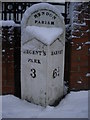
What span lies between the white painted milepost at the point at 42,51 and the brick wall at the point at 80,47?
48cm

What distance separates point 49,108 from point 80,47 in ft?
3.60

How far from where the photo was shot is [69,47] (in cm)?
419

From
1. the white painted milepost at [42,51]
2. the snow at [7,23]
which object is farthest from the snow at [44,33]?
the snow at [7,23]

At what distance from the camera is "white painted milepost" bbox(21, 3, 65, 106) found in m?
3.54

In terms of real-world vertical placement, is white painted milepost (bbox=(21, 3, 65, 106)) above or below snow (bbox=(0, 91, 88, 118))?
above

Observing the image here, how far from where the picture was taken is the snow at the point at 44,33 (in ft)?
11.5

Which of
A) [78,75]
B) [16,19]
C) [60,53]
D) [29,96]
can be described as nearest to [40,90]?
[29,96]

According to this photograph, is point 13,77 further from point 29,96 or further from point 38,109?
point 38,109

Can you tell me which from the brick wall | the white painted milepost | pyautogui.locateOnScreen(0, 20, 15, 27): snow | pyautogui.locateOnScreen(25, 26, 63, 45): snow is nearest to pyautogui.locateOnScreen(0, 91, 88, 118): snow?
the white painted milepost

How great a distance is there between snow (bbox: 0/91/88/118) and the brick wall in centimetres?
28

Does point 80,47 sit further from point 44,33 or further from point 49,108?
point 49,108

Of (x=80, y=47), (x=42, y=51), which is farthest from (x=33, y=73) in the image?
(x=80, y=47)

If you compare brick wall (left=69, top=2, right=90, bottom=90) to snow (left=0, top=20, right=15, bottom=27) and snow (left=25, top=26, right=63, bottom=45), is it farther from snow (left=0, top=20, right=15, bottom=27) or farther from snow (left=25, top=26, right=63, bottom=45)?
snow (left=0, top=20, right=15, bottom=27)

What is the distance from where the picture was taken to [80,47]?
4.17m
